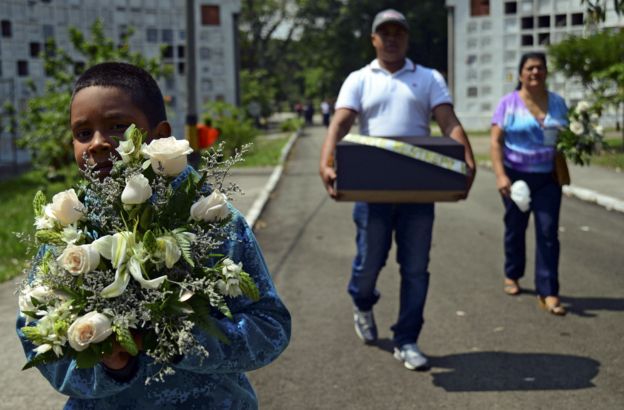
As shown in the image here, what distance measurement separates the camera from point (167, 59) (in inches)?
1053

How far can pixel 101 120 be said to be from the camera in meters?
2.25

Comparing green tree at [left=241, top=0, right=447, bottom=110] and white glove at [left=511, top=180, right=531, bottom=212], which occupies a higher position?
green tree at [left=241, top=0, right=447, bottom=110]

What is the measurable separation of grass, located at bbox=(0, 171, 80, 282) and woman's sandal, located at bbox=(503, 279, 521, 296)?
3.78 metres

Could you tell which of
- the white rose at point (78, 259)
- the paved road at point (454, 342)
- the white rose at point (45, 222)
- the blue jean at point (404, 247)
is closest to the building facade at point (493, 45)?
the paved road at point (454, 342)

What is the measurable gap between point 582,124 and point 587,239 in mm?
3185

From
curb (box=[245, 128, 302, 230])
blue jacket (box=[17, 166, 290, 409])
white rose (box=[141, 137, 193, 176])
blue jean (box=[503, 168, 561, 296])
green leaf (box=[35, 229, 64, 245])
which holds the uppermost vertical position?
white rose (box=[141, 137, 193, 176])

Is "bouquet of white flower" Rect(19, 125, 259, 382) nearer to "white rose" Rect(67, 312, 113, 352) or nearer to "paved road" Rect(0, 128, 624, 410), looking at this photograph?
"white rose" Rect(67, 312, 113, 352)

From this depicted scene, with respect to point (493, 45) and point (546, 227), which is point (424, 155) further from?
point (493, 45)

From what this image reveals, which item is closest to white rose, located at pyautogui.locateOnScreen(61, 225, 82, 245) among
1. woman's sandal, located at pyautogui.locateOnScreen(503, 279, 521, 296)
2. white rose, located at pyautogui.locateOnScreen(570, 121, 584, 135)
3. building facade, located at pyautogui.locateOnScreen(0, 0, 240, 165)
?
white rose, located at pyautogui.locateOnScreen(570, 121, 584, 135)

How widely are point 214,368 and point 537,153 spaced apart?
16.8ft

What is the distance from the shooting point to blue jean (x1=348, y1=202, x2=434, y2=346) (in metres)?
5.41

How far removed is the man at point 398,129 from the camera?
5.43m

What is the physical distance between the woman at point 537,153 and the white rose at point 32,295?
5.27m

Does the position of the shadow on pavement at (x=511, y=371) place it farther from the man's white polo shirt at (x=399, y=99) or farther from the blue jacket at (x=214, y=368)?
the blue jacket at (x=214, y=368)
